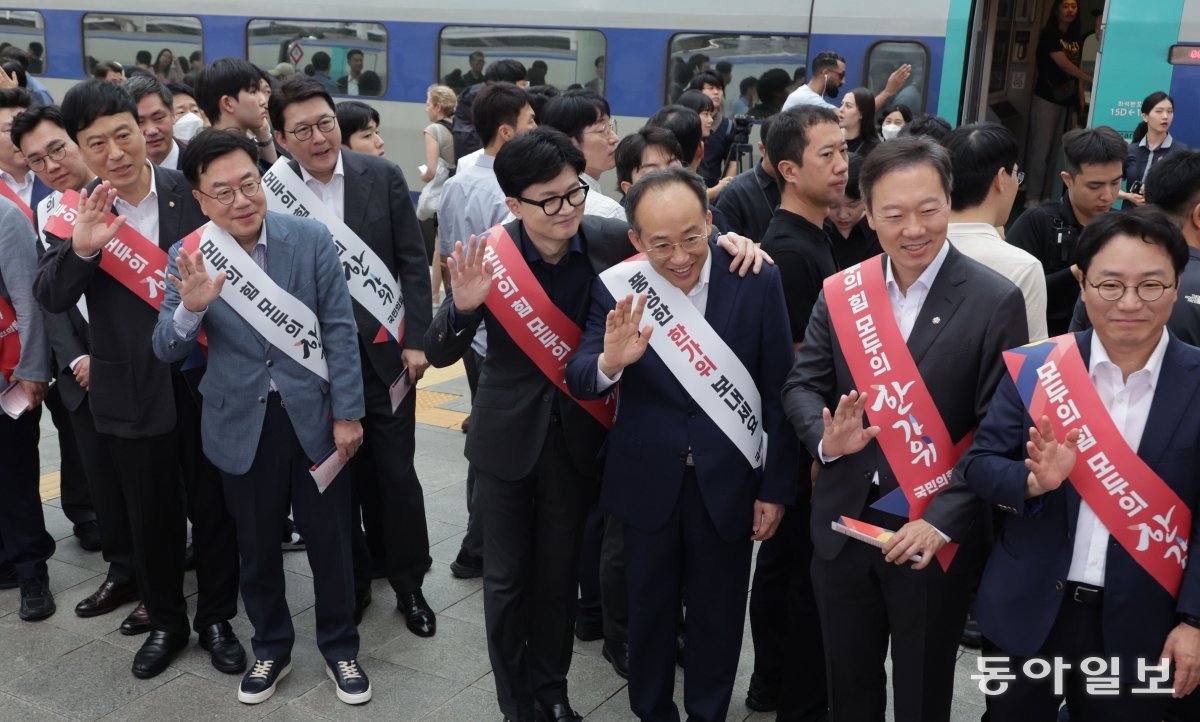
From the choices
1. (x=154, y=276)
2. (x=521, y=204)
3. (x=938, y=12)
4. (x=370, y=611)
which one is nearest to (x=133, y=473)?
(x=154, y=276)

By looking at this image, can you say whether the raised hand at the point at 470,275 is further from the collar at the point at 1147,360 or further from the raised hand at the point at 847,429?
the collar at the point at 1147,360

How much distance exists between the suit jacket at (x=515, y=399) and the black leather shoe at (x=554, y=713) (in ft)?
2.54

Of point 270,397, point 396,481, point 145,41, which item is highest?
point 145,41

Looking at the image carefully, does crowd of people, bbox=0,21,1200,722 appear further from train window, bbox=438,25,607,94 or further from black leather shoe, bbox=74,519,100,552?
train window, bbox=438,25,607,94

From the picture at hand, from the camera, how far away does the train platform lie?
3480 mm

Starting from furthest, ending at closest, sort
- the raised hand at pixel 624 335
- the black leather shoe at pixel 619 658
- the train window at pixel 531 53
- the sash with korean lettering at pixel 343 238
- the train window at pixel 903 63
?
the train window at pixel 531 53, the train window at pixel 903 63, the sash with korean lettering at pixel 343 238, the black leather shoe at pixel 619 658, the raised hand at pixel 624 335

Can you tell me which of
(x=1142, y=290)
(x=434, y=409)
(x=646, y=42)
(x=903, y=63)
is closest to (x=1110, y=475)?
(x=1142, y=290)

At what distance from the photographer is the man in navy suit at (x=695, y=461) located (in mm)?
2895

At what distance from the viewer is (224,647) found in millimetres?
3787

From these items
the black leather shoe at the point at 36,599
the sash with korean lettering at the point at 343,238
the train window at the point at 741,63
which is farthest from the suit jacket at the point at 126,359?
the train window at the point at 741,63

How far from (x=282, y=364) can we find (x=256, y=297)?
0.74 ft

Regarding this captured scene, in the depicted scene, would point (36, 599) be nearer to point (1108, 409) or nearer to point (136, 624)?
point (136, 624)

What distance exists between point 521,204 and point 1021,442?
1.45 metres

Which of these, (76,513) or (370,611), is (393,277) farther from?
(76,513)
